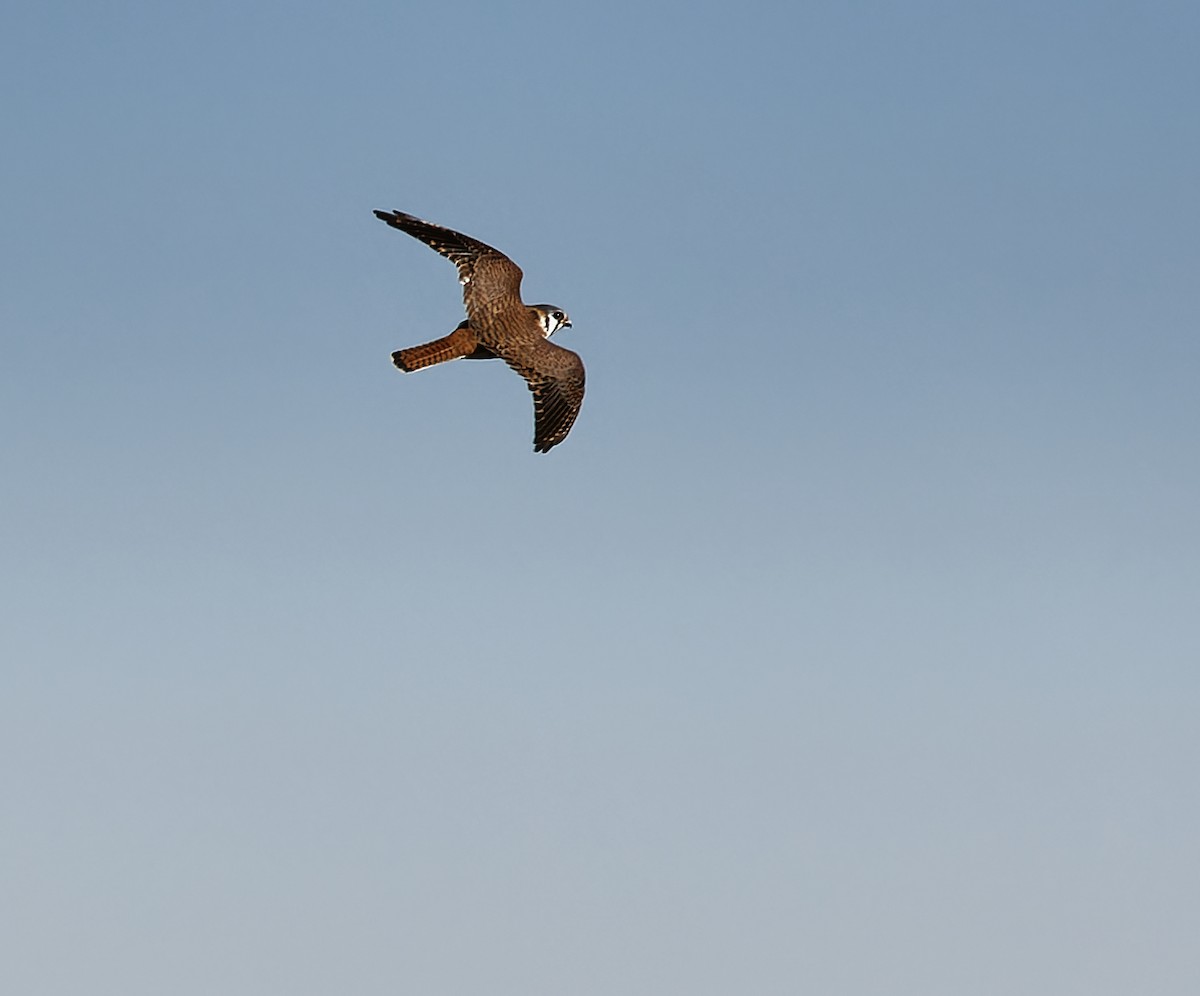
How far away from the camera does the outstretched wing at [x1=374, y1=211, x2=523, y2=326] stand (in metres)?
29.9

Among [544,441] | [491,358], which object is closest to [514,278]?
[491,358]

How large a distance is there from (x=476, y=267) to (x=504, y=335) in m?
1.85

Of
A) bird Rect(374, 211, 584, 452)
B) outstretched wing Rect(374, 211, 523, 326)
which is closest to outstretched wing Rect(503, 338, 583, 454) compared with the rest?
bird Rect(374, 211, 584, 452)

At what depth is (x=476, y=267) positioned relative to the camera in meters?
30.4

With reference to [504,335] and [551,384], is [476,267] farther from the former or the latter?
[551,384]

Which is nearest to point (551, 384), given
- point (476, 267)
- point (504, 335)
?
point (504, 335)

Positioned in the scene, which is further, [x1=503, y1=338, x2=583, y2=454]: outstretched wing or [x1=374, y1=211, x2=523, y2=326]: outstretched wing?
[x1=374, y1=211, x2=523, y2=326]: outstretched wing

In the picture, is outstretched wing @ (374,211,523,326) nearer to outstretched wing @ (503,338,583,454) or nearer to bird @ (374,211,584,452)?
bird @ (374,211,584,452)

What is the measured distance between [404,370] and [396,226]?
11.6 ft

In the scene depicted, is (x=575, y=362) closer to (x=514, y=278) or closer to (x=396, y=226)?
(x=514, y=278)

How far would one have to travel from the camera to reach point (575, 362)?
29156 mm

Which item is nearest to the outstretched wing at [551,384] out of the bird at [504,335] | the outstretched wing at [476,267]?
the bird at [504,335]

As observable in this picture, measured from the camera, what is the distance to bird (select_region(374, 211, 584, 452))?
2886 cm

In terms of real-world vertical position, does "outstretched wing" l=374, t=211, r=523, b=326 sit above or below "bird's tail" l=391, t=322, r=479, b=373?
above
